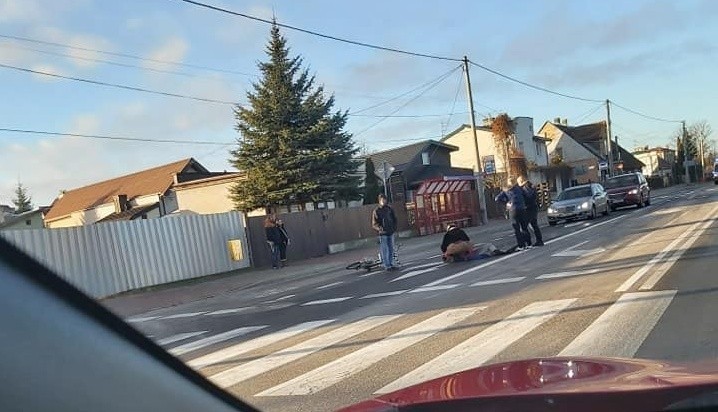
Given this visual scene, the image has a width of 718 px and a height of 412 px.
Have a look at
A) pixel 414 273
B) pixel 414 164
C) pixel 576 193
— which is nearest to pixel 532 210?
pixel 414 273

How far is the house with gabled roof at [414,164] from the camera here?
42.6m

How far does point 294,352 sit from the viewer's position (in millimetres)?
7340

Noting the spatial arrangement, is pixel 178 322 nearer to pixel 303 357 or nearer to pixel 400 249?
pixel 303 357

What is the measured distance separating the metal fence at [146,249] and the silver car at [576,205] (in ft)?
38.7

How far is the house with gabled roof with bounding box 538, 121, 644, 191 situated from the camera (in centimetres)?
6790

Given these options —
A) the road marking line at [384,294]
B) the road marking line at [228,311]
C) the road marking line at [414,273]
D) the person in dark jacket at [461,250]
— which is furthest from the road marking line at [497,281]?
the person in dark jacket at [461,250]

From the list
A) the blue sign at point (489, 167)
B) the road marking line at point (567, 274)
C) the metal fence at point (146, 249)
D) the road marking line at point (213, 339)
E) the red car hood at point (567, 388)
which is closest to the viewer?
the red car hood at point (567, 388)

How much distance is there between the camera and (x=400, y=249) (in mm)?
23688

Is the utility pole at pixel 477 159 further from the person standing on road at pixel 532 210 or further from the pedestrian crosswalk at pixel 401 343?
the pedestrian crosswalk at pixel 401 343

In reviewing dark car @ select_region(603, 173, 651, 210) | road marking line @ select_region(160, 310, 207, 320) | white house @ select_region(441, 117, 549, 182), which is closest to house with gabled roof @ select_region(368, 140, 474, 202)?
white house @ select_region(441, 117, 549, 182)

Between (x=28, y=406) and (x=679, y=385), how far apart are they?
2057mm

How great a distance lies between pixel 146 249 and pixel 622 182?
73.8 ft

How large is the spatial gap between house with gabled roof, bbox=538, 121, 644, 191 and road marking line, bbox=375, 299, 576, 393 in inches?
2153

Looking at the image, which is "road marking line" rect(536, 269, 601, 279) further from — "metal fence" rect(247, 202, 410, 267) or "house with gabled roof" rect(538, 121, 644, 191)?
"house with gabled roof" rect(538, 121, 644, 191)
